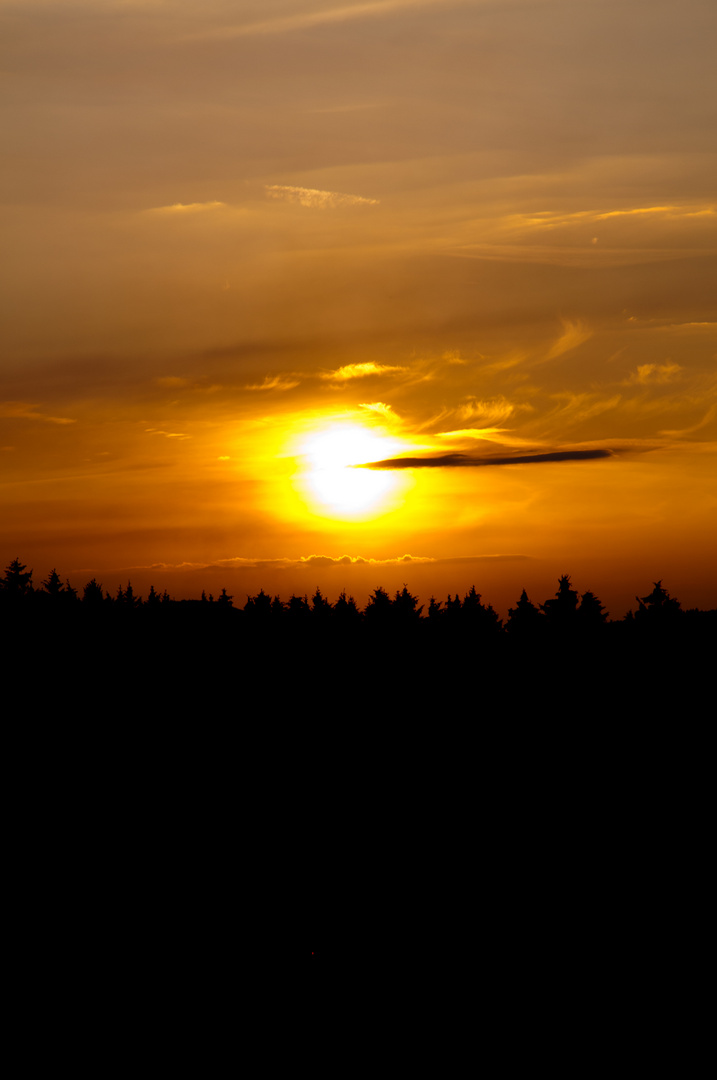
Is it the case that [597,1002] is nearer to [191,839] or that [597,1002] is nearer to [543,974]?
[543,974]

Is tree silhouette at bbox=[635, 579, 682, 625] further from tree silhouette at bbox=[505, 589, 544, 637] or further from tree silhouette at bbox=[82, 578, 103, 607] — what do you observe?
tree silhouette at bbox=[82, 578, 103, 607]

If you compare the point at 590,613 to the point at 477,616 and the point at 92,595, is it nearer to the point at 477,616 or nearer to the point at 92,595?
the point at 477,616

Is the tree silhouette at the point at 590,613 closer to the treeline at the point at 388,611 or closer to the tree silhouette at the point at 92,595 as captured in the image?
the treeline at the point at 388,611

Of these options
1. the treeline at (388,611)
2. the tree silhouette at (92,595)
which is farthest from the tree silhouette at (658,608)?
the tree silhouette at (92,595)

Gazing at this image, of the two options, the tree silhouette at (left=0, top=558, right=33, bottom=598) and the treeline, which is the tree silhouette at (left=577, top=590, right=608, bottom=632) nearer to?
the treeline

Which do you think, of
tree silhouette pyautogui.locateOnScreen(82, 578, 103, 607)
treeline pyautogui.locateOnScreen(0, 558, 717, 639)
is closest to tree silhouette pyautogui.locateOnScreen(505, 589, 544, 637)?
treeline pyautogui.locateOnScreen(0, 558, 717, 639)

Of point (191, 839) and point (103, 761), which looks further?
point (103, 761)

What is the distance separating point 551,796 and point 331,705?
30710mm

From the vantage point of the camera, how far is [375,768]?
205 ft

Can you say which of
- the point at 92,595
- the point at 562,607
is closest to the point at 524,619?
the point at 562,607

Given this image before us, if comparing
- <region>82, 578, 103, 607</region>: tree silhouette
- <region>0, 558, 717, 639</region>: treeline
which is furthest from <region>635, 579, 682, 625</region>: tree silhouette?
<region>82, 578, 103, 607</region>: tree silhouette

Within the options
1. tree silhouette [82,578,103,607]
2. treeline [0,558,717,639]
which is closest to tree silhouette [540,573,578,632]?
treeline [0,558,717,639]

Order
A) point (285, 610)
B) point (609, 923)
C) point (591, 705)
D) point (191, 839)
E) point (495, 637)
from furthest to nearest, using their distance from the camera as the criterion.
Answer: point (285, 610)
point (495, 637)
point (591, 705)
point (191, 839)
point (609, 923)

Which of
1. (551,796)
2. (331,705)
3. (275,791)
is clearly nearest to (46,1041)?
(275,791)
